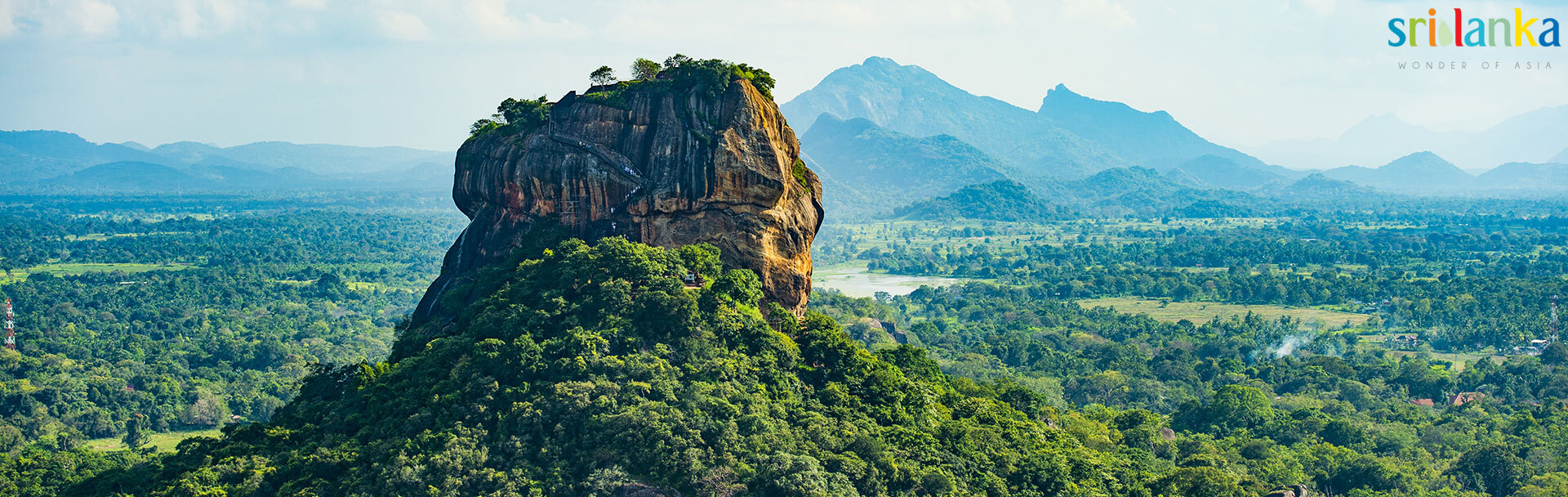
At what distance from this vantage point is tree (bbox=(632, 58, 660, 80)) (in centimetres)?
4559

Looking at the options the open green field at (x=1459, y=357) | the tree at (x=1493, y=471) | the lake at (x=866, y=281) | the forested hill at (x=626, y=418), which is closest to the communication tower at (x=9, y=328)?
the forested hill at (x=626, y=418)

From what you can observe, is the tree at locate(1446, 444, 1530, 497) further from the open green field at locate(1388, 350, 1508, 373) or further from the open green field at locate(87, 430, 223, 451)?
the open green field at locate(87, 430, 223, 451)

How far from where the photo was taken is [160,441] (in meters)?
66.4

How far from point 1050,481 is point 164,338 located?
7476cm

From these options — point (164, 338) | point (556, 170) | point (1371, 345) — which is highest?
point (556, 170)

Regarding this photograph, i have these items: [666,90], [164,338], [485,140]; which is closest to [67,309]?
[164,338]

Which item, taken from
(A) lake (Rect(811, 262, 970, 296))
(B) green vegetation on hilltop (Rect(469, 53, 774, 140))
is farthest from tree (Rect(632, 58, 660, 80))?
(A) lake (Rect(811, 262, 970, 296))

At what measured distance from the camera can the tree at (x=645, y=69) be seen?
150 feet

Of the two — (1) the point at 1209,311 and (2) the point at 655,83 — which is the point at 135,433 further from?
(1) the point at 1209,311

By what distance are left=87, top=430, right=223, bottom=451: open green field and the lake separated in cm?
6676

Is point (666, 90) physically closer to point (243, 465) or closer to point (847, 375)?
point (847, 375)

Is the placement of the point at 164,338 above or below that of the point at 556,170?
below

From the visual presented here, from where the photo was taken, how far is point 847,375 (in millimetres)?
39875

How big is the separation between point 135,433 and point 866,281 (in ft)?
288
